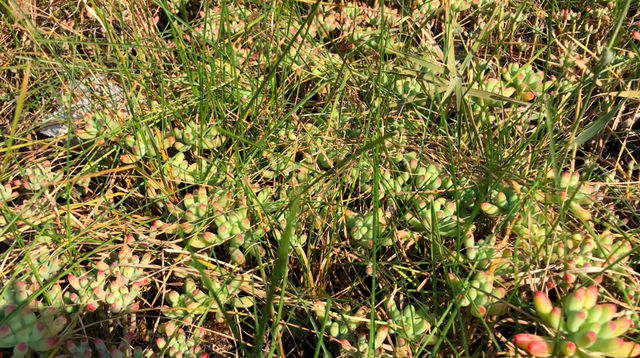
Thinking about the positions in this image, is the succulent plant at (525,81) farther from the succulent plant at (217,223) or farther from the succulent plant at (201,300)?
the succulent plant at (201,300)

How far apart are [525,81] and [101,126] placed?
149 cm

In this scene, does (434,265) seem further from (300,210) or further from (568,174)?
(568,174)

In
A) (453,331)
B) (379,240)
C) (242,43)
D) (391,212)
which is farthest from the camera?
(242,43)

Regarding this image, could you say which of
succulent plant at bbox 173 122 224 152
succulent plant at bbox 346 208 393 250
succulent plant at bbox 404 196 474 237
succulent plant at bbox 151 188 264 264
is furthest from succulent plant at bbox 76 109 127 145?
succulent plant at bbox 404 196 474 237

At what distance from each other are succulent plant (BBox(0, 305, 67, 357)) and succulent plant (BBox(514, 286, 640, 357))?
3.37 feet

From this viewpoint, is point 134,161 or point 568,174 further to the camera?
point 134,161

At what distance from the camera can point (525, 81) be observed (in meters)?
1.89

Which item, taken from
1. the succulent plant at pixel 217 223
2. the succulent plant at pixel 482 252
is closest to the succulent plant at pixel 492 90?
the succulent plant at pixel 482 252

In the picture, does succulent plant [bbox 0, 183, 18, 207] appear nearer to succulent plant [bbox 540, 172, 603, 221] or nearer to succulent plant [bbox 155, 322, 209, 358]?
succulent plant [bbox 155, 322, 209, 358]

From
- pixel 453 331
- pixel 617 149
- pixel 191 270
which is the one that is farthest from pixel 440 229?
pixel 617 149

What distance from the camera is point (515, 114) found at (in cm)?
181

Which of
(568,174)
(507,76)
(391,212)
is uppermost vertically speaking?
(507,76)

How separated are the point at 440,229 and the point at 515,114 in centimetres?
59

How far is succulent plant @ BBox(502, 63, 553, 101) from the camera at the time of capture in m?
1.86
